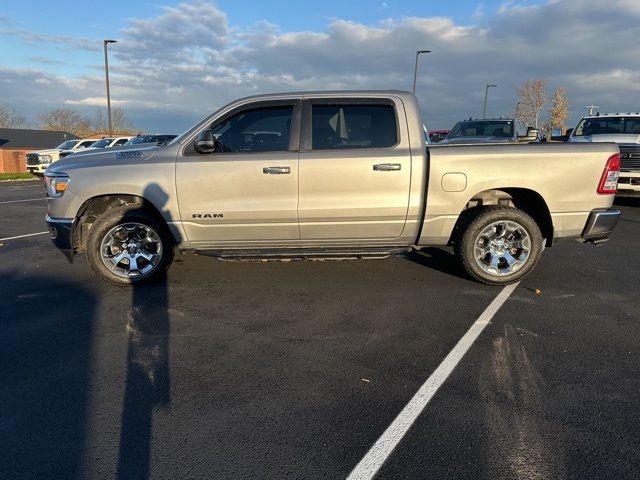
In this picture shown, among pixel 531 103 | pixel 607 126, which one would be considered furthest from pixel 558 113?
pixel 607 126

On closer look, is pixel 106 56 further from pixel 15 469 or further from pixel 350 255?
pixel 15 469

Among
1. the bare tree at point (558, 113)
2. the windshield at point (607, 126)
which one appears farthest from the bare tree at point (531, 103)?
the windshield at point (607, 126)

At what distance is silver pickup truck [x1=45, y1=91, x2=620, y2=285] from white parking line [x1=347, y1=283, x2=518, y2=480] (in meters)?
1.26

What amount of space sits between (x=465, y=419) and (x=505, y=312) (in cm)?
189

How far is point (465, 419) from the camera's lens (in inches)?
104

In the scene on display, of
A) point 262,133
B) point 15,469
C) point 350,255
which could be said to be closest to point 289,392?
point 15,469

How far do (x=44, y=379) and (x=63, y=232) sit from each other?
2.16 m

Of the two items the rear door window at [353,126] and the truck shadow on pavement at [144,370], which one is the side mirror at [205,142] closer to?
Result: the truck shadow on pavement at [144,370]

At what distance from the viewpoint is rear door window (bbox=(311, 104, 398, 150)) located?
15.7 ft

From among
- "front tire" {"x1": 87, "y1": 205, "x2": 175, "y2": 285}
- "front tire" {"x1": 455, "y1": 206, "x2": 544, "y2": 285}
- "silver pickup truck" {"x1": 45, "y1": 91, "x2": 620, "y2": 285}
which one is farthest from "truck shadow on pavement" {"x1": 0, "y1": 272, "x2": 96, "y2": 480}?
"front tire" {"x1": 455, "y1": 206, "x2": 544, "y2": 285}

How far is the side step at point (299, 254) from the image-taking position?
186 inches

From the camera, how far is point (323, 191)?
185 inches

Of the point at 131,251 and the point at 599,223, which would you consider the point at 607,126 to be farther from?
the point at 131,251

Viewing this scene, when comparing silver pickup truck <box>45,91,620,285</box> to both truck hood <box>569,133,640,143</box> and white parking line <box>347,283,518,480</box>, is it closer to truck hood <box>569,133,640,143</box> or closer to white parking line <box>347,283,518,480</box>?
white parking line <box>347,283,518,480</box>
